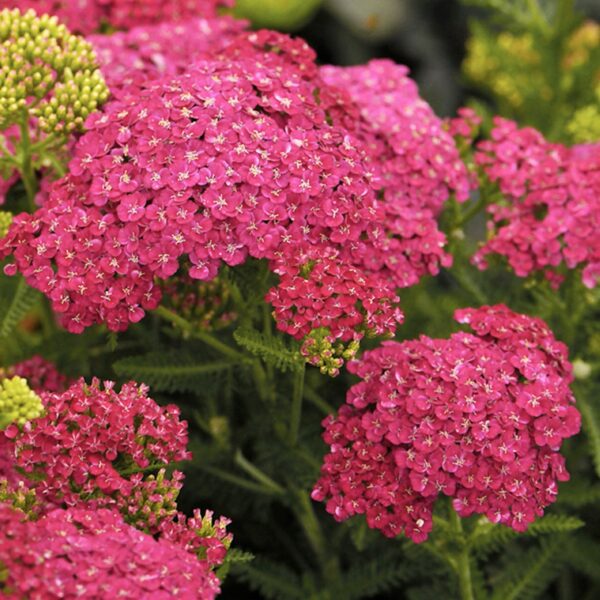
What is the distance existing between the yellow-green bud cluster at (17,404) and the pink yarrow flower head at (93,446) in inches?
3.5

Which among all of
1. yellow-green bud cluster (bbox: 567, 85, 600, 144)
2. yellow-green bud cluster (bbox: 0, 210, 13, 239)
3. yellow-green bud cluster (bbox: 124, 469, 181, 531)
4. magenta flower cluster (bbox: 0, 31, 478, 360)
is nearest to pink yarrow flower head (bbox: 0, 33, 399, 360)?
magenta flower cluster (bbox: 0, 31, 478, 360)

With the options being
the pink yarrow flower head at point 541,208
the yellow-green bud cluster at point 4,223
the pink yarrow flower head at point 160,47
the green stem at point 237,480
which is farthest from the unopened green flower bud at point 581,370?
the yellow-green bud cluster at point 4,223

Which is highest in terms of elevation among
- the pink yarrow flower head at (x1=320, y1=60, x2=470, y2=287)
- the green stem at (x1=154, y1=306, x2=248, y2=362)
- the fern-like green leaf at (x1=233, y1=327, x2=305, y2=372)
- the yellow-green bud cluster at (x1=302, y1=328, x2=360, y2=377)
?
the pink yarrow flower head at (x1=320, y1=60, x2=470, y2=287)

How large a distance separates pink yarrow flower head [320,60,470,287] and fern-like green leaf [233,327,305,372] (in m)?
0.31

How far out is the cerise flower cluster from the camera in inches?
126

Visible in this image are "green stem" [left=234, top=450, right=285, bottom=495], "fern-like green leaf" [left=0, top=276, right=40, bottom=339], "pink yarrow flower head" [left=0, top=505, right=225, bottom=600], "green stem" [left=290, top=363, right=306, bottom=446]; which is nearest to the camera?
"pink yarrow flower head" [left=0, top=505, right=225, bottom=600]

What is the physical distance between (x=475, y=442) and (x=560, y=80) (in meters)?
2.25

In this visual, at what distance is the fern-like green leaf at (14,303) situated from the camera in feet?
8.75

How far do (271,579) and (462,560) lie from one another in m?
0.56

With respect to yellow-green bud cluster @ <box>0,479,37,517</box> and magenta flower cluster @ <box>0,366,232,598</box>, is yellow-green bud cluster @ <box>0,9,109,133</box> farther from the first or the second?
yellow-green bud cluster @ <box>0,479,37,517</box>

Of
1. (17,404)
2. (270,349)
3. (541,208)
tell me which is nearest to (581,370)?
(541,208)

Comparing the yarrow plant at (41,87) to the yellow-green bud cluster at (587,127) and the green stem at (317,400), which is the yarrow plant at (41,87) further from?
the yellow-green bud cluster at (587,127)

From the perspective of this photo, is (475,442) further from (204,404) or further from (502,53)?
(502,53)

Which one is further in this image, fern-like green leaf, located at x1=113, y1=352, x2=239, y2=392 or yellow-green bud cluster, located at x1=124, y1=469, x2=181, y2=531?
fern-like green leaf, located at x1=113, y1=352, x2=239, y2=392
